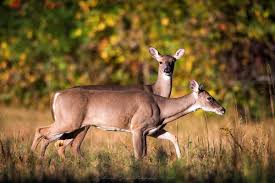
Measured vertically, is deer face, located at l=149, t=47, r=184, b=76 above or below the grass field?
above

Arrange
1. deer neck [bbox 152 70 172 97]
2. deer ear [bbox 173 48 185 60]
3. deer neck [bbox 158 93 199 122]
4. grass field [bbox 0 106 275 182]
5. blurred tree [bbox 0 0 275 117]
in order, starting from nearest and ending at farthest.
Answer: grass field [bbox 0 106 275 182] < deer neck [bbox 158 93 199 122] < deer neck [bbox 152 70 172 97] < deer ear [bbox 173 48 185 60] < blurred tree [bbox 0 0 275 117]

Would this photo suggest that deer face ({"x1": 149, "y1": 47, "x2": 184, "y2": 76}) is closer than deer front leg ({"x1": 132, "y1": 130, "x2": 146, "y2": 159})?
No

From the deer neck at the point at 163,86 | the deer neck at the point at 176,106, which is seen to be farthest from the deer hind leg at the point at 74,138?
the deer neck at the point at 163,86

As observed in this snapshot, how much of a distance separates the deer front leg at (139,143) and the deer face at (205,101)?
109cm

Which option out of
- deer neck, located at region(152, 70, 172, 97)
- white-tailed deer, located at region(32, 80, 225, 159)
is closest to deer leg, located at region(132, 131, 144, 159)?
white-tailed deer, located at region(32, 80, 225, 159)

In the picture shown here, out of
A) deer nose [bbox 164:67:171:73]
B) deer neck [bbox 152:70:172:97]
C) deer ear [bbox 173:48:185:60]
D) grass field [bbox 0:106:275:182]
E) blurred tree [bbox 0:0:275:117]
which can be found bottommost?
grass field [bbox 0:106:275:182]

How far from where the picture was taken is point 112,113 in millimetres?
10703

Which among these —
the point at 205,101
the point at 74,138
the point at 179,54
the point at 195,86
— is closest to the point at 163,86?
the point at 179,54

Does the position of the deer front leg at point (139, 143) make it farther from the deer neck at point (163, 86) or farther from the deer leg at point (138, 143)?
the deer neck at point (163, 86)

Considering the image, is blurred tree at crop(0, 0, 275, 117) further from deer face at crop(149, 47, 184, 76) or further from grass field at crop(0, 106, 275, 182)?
grass field at crop(0, 106, 275, 182)

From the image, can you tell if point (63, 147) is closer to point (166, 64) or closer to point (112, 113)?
point (112, 113)

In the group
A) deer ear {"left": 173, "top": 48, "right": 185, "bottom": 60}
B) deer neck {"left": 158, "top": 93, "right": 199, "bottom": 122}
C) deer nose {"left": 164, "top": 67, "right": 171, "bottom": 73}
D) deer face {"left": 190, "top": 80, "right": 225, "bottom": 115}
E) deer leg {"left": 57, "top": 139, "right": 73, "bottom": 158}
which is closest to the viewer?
deer leg {"left": 57, "top": 139, "right": 73, "bottom": 158}

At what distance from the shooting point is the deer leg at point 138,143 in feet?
33.4

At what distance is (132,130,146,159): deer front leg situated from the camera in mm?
10188
